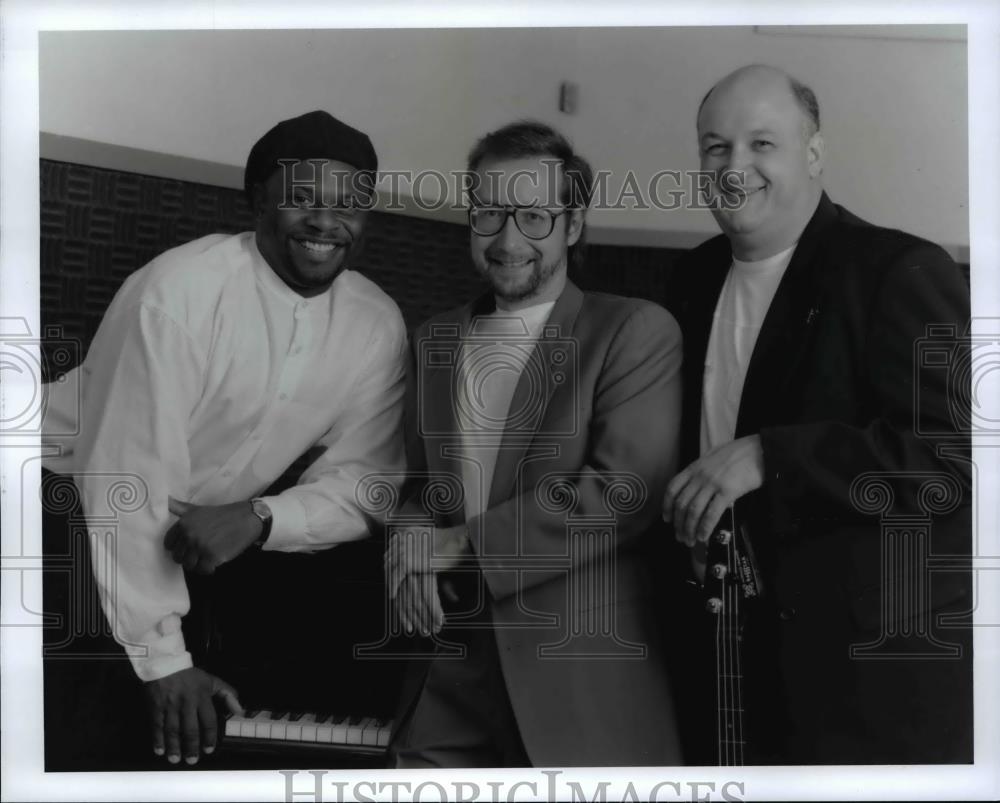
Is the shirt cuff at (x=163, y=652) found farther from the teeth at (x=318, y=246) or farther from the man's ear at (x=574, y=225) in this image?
the man's ear at (x=574, y=225)

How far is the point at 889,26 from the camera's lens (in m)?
2.95

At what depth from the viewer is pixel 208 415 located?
9.18 ft

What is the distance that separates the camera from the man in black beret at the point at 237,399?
2785 millimetres

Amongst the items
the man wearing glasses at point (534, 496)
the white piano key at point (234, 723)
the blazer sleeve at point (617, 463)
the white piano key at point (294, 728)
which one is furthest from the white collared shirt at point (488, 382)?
the white piano key at point (234, 723)

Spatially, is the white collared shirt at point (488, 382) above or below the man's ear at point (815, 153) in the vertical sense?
below

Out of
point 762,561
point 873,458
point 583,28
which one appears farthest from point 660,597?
point 583,28

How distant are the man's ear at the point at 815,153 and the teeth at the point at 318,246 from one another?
4.19 feet

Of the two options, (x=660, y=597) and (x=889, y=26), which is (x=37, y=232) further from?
(x=889, y=26)

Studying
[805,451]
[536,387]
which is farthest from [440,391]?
[805,451]

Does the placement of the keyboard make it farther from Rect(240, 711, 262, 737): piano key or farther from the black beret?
the black beret

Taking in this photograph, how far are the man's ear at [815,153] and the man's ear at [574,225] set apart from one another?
2.01ft

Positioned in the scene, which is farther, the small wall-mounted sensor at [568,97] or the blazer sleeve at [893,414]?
the small wall-mounted sensor at [568,97]

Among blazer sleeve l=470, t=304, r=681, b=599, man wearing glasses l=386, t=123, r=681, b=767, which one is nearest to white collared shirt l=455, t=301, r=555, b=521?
man wearing glasses l=386, t=123, r=681, b=767

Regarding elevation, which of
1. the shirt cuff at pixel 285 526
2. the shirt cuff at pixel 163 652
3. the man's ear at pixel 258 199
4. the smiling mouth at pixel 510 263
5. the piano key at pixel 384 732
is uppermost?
the man's ear at pixel 258 199
